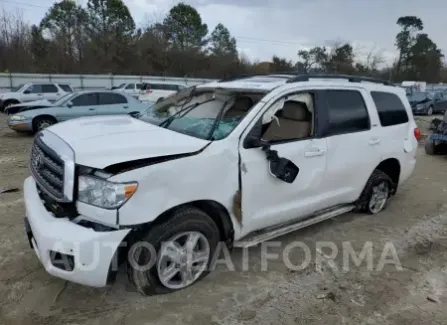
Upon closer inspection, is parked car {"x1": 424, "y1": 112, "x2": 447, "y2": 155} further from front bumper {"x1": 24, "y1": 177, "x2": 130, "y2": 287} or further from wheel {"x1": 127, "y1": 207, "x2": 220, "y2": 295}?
front bumper {"x1": 24, "y1": 177, "x2": 130, "y2": 287}

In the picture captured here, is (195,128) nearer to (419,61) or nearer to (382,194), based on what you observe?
(382,194)

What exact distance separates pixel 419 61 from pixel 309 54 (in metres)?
19.8

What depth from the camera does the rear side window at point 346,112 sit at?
13.5 feet

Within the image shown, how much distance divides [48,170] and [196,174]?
118 cm

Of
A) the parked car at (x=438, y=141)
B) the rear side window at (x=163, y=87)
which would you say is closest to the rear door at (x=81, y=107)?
the parked car at (x=438, y=141)

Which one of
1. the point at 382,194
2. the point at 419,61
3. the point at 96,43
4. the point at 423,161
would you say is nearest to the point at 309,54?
the point at 419,61

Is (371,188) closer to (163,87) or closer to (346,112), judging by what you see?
(346,112)

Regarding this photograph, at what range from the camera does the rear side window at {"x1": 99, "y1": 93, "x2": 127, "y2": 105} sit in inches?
484

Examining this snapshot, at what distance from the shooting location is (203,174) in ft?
9.98

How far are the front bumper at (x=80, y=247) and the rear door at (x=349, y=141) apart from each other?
7.85 feet

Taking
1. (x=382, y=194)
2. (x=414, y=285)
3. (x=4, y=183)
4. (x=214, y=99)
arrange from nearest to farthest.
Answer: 1. (x=414, y=285)
2. (x=214, y=99)
3. (x=382, y=194)
4. (x=4, y=183)

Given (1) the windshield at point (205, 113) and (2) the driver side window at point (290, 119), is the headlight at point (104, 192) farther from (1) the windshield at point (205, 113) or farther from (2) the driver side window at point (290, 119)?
(2) the driver side window at point (290, 119)

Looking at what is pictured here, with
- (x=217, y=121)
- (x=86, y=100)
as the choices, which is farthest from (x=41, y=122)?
(x=217, y=121)

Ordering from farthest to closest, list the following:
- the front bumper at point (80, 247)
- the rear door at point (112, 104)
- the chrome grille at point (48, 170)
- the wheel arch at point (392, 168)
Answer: the rear door at point (112, 104), the wheel arch at point (392, 168), the chrome grille at point (48, 170), the front bumper at point (80, 247)
